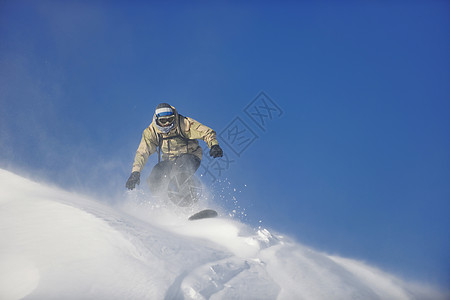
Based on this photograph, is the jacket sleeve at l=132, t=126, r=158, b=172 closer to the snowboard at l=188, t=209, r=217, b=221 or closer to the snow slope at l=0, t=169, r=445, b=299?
the snowboard at l=188, t=209, r=217, b=221

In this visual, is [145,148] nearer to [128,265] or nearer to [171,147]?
[171,147]

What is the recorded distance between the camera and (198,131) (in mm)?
7023

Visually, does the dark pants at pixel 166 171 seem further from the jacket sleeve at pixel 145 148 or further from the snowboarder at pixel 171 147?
the jacket sleeve at pixel 145 148

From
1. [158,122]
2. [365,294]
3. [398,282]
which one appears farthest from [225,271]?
[158,122]

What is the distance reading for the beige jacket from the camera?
6980mm

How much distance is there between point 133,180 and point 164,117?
6.21ft

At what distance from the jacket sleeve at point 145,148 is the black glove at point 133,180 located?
0.20m

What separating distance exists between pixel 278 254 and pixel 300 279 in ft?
2.59

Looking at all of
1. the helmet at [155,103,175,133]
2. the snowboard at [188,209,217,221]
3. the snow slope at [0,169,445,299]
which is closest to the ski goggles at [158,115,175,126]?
the helmet at [155,103,175,133]

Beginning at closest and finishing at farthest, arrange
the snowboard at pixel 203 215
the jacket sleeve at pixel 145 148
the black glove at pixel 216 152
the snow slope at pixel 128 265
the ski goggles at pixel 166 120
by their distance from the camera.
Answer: the snow slope at pixel 128 265
the snowboard at pixel 203 215
the black glove at pixel 216 152
the ski goggles at pixel 166 120
the jacket sleeve at pixel 145 148

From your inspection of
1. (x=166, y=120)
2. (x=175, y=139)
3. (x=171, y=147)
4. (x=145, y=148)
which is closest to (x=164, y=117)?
(x=166, y=120)

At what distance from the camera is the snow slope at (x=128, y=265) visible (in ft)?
6.79

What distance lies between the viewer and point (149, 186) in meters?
7.17

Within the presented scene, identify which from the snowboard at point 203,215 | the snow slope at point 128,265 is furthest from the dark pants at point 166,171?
the snow slope at point 128,265
